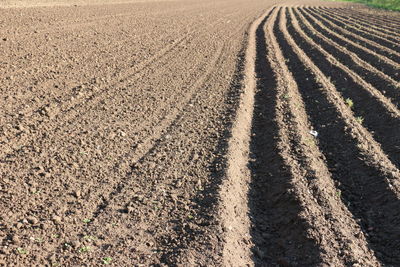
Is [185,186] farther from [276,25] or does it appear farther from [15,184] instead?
[276,25]

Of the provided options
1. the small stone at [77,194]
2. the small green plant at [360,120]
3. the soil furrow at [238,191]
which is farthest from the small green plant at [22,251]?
the small green plant at [360,120]

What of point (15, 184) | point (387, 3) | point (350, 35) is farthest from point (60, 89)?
point (387, 3)

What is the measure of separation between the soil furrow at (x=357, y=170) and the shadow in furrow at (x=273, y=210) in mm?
878

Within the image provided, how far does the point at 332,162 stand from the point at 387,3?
4796 cm

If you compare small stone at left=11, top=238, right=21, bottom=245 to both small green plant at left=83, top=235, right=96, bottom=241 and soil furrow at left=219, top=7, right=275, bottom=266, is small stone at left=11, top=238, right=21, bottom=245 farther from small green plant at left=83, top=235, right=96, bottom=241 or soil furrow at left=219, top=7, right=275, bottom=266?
soil furrow at left=219, top=7, right=275, bottom=266

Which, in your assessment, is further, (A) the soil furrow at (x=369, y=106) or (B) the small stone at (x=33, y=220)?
(A) the soil furrow at (x=369, y=106)

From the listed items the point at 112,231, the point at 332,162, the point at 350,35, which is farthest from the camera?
the point at 350,35

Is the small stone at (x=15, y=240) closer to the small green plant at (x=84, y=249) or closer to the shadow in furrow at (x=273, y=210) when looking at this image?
the small green plant at (x=84, y=249)

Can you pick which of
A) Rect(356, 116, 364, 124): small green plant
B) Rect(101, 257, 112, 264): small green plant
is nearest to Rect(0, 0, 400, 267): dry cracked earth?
Rect(101, 257, 112, 264): small green plant

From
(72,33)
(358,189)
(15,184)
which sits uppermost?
(72,33)

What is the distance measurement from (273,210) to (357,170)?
76.8 inches

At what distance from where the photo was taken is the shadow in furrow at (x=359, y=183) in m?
4.82

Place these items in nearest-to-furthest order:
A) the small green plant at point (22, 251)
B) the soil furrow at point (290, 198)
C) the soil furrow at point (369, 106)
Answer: the small green plant at point (22, 251)
the soil furrow at point (290, 198)
the soil furrow at point (369, 106)

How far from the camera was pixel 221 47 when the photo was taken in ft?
48.5
